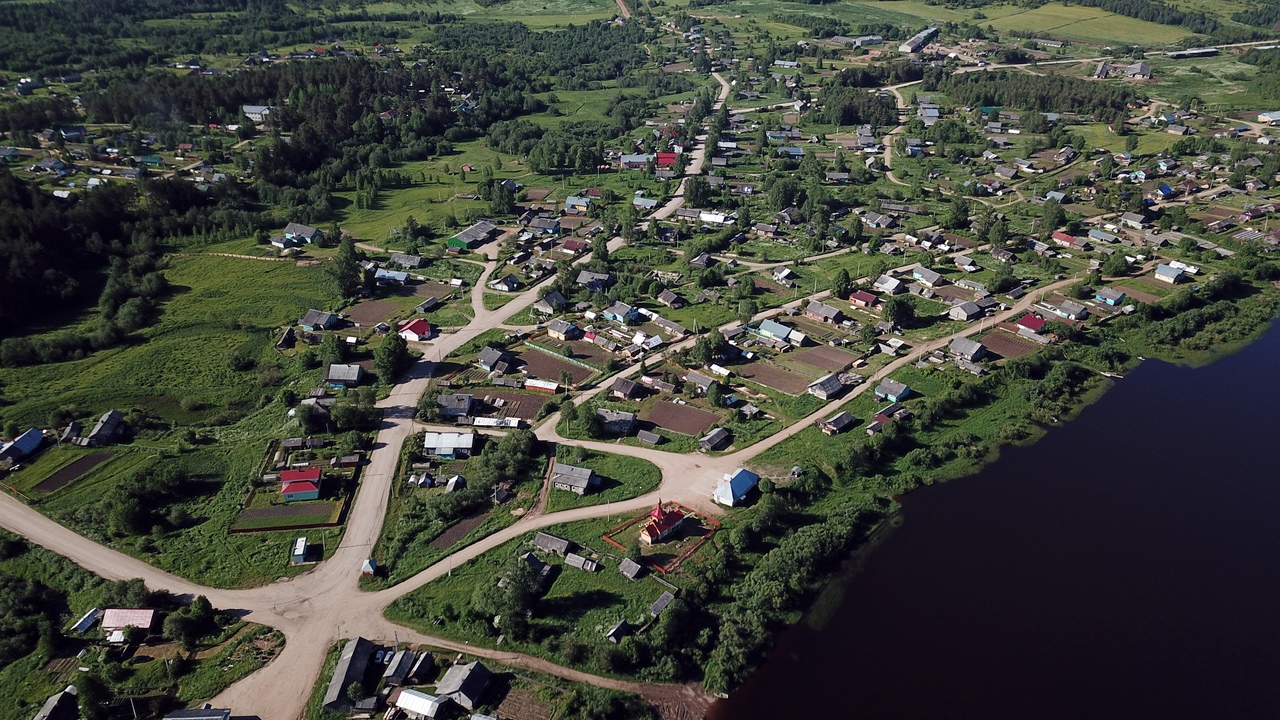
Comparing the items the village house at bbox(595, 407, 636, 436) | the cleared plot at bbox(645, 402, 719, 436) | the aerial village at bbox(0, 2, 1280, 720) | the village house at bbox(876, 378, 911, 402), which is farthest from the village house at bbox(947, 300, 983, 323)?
the village house at bbox(595, 407, 636, 436)

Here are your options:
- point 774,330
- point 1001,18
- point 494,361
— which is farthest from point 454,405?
point 1001,18

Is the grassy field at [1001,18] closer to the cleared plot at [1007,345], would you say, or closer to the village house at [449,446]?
the cleared plot at [1007,345]

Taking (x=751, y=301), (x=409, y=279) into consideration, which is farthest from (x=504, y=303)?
(x=751, y=301)

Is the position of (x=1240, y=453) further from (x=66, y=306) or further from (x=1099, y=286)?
(x=66, y=306)

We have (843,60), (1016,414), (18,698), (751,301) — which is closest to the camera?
(18,698)

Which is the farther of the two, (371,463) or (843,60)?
(843,60)

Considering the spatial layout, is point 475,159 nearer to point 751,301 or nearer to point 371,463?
point 751,301

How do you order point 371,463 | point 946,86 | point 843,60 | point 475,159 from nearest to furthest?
point 371,463, point 475,159, point 946,86, point 843,60

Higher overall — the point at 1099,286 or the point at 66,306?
the point at 66,306
